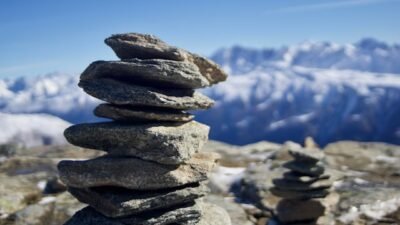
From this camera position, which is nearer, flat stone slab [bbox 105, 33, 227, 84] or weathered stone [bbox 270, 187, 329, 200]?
flat stone slab [bbox 105, 33, 227, 84]

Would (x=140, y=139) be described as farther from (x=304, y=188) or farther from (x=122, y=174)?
(x=304, y=188)

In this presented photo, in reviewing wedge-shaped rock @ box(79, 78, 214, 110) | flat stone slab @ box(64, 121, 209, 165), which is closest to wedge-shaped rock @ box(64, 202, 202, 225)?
flat stone slab @ box(64, 121, 209, 165)

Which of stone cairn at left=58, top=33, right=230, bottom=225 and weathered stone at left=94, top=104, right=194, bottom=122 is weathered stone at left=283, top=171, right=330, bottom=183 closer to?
stone cairn at left=58, top=33, right=230, bottom=225

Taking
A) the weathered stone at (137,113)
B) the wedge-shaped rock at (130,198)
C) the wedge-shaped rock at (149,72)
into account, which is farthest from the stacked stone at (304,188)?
the wedge-shaped rock at (149,72)

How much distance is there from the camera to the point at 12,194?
53.1 metres

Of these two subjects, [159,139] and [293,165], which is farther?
[293,165]

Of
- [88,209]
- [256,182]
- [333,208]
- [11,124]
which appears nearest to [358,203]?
[333,208]

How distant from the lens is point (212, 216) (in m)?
27.5

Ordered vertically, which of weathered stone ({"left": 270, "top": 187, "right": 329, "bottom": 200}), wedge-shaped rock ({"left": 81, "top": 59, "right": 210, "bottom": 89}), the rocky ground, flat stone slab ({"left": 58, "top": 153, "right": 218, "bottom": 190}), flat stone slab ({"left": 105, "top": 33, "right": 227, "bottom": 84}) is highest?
flat stone slab ({"left": 105, "top": 33, "right": 227, "bottom": 84})

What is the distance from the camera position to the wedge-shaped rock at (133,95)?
23.2 m

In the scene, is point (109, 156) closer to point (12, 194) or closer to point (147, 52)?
point (147, 52)

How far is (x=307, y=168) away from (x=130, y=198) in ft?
75.4

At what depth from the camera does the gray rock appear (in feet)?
87.8

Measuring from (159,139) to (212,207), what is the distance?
7.75 m
